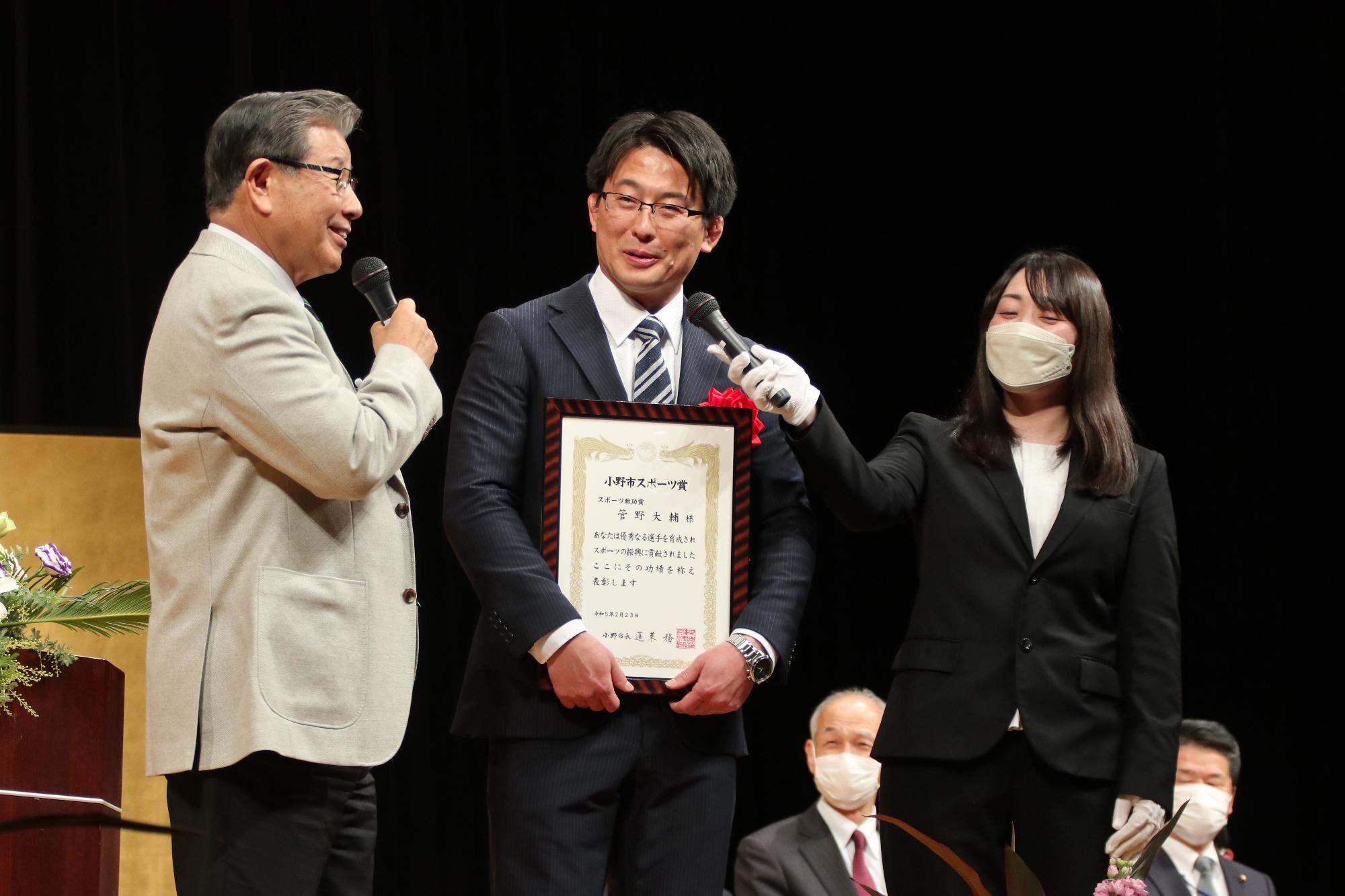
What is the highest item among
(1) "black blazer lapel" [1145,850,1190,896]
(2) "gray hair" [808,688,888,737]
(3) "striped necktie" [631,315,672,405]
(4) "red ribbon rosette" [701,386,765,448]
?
(3) "striped necktie" [631,315,672,405]

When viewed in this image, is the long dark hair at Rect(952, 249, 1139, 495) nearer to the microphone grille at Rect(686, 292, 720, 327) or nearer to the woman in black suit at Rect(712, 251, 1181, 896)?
the woman in black suit at Rect(712, 251, 1181, 896)

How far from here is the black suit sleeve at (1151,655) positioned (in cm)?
253

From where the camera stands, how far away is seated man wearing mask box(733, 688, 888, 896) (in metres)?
4.54

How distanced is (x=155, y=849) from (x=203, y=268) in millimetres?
2122

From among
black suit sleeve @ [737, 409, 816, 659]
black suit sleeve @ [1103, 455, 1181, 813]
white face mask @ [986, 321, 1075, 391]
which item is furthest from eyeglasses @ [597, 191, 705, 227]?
black suit sleeve @ [1103, 455, 1181, 813]

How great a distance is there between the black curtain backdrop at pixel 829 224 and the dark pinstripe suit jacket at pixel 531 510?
2200 millimetres

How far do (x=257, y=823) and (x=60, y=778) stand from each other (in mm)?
645

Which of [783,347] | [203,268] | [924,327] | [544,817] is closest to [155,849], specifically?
[544,817]

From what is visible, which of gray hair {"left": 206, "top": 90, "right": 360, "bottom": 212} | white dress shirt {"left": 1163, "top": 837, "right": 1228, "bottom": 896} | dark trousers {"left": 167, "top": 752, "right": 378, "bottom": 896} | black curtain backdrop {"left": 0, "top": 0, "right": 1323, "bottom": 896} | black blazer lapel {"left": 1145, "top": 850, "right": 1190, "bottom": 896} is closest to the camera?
dark trousers {"left": 167, "top": 752, "right": 378, "bottom": 896}

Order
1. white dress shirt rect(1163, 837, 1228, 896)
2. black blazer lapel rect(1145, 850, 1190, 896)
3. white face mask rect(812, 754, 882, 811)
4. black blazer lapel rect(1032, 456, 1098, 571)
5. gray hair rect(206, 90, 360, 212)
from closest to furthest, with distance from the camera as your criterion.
Answer: gray hair rect(206, 90, 360, 212) < black blazer lapel rect(1032, 456, 1098, 571) < black blazer lapel rect(1145, 850, 1190, 896) < white dress shirt rect(1163, 837, 1228, 896) < white face mask rect(812, 754, 882, 811)

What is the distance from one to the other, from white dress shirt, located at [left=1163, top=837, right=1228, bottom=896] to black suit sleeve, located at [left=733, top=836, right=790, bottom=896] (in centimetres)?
119

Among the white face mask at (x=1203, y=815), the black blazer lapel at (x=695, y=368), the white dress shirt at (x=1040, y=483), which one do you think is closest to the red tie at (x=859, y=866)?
the white face mask at (x=1203, y=815)

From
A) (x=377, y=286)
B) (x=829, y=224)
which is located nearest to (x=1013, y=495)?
(x=377, y=286)

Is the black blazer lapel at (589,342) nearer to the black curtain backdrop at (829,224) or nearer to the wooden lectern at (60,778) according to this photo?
the wooden lectern at (60,778)
